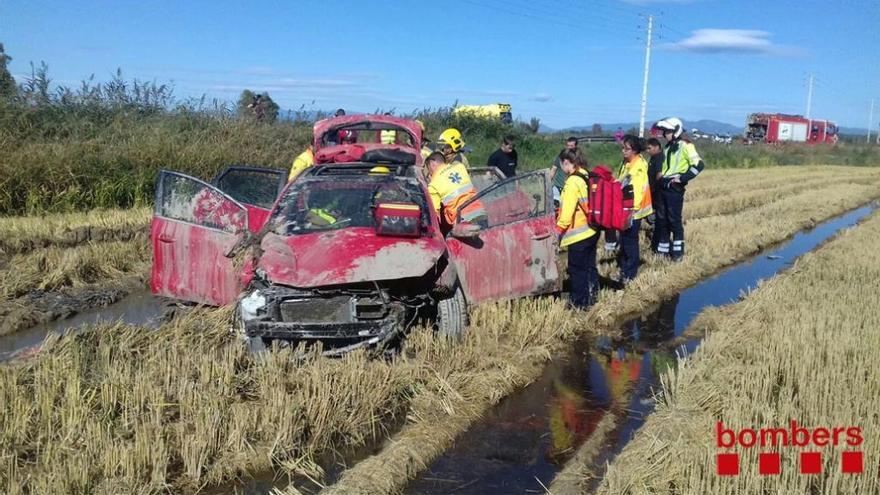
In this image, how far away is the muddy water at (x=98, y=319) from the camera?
7207mm

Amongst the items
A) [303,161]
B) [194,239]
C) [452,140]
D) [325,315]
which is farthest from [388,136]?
[325,315]

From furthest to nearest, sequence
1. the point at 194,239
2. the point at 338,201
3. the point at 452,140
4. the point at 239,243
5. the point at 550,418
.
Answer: the point at 452,140 → the point at 338,201 → the point at 194,239 → the point at 239,243 → the point at 550,418

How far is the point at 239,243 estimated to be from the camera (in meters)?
6.54

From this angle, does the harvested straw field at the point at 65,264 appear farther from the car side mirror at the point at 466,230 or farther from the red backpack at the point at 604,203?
the red backpack at the point at 604,203

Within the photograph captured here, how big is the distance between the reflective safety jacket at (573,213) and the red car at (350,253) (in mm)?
231

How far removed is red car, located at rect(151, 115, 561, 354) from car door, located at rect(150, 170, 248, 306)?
0.03ft

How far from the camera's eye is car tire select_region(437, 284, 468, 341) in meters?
6.63

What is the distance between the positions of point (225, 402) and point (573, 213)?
4194mm

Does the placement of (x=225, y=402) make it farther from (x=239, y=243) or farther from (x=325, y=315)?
(x=239, y=243)

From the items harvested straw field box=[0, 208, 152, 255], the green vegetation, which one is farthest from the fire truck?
harvested straw field box=[0, 208, 152, 255]

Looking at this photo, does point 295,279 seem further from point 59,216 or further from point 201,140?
point 201,140

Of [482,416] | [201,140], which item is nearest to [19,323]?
[482,416]

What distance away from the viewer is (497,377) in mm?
5965

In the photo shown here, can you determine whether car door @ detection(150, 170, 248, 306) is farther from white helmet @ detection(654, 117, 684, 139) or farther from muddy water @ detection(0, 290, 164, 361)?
white helmet @ detection(654, 117, 684, 139)
